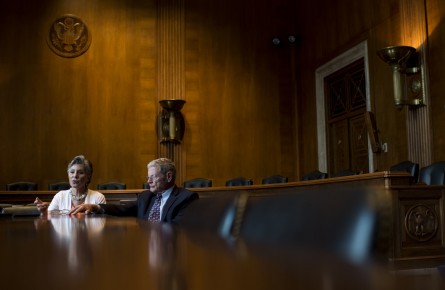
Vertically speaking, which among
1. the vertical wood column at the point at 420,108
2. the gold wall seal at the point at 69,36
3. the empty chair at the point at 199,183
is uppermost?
the gold wall seal at the point at 69,36

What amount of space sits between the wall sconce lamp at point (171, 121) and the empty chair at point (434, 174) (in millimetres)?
5276

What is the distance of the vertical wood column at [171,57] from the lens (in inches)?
390

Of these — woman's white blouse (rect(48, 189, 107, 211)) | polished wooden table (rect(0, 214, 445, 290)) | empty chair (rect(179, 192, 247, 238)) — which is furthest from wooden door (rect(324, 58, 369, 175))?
polished wooden table (rect(0, 214, 445, 290))

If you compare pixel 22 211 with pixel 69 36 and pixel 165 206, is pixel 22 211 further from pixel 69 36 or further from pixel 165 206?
pixel 69 36

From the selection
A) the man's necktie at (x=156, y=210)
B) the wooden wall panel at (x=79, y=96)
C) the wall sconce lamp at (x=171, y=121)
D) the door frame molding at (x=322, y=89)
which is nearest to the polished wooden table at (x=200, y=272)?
the man's necktie at (x=156, y=210)

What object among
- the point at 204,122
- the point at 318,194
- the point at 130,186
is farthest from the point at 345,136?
the point at 318,194

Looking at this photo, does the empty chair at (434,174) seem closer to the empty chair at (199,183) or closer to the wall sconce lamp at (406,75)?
the wall sconce lamp at (406,75)

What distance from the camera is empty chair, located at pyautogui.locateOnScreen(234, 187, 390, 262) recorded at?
0.71 meters

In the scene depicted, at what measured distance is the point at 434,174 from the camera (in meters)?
5.08

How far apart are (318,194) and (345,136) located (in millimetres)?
8339

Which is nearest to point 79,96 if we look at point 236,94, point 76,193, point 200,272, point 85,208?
point 236,94

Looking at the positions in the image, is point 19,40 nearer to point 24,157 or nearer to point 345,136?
point 24,157

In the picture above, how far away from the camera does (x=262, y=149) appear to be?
10.3 m

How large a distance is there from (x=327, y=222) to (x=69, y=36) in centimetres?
958
